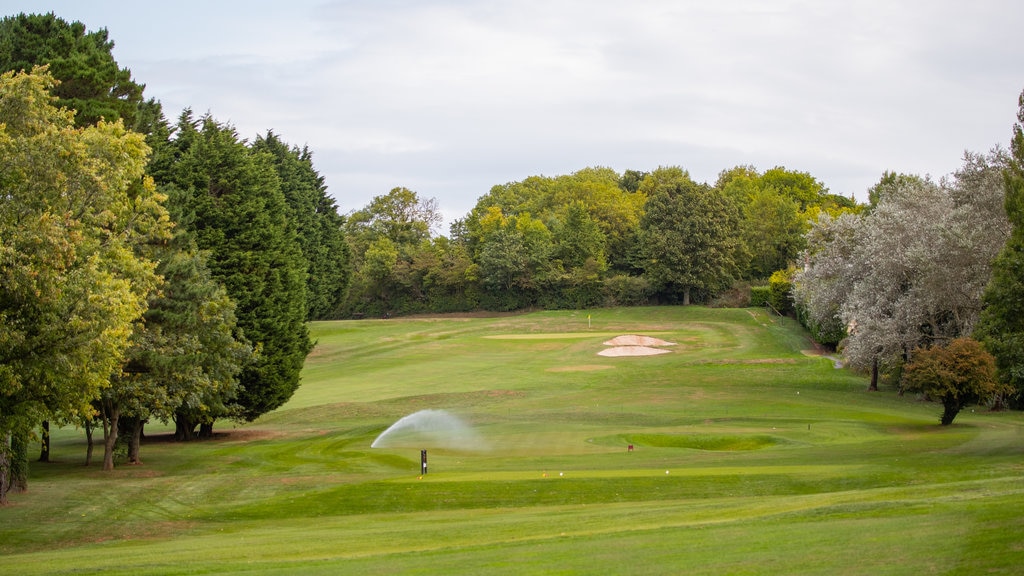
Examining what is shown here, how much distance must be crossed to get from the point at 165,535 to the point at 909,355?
36090 mm

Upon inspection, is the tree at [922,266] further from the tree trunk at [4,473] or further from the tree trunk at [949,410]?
the tree trunk at [4,473]

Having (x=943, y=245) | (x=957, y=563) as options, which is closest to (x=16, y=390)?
(x=957, y=563)

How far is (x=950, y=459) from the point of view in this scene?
1115 inches

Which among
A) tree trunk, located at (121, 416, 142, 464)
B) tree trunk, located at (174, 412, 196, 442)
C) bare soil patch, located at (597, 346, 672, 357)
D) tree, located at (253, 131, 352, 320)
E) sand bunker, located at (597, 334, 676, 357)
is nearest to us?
tree trunk, located at (121, 416, 142, 464)

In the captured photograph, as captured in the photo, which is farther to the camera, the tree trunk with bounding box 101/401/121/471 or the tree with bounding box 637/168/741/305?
the tree with bounding box 637/168/741/305

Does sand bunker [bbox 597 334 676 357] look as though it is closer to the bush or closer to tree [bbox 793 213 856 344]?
tree [bbox 793 213 856 344]

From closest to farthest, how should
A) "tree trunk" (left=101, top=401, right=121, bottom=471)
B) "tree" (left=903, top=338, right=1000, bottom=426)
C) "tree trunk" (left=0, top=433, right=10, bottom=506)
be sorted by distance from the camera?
"tree trunk" (left=0, top=433, right=10, bottom=506) < "tree trunk" (left=101, top=401, right=121, bottom=471) < "tree" (left=903, top=338, right=1000, bottom=426)

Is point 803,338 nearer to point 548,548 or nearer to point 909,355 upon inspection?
point 909,355

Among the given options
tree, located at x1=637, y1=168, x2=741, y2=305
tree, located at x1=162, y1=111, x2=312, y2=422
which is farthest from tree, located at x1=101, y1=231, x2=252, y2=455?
tree, located at x1=637, y1=168, x2=741, y2=305

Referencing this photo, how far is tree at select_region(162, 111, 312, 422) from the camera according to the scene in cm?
4144

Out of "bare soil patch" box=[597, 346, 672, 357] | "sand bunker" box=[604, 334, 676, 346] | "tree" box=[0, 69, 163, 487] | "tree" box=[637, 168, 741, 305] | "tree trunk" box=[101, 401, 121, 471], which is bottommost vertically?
"tree trunk" box=[101, 401, 121, 471]

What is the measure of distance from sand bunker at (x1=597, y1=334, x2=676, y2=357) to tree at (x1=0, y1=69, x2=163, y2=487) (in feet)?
174

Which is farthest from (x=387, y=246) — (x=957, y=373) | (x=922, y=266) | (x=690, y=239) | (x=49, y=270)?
(x=49, y=270)

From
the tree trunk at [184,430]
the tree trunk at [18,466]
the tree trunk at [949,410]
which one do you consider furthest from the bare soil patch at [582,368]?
the tree trunk at [18,466]
